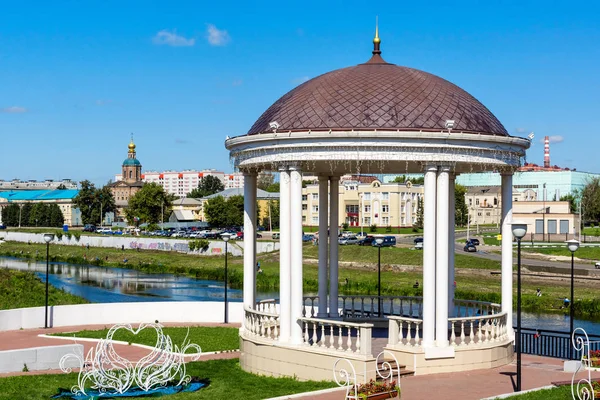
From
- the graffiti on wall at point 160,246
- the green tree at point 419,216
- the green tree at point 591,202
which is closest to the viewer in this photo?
the graffiti on wall at point 160,246

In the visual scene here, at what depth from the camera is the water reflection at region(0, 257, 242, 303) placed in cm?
6388

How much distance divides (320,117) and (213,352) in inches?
337

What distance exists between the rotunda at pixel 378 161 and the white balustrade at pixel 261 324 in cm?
3

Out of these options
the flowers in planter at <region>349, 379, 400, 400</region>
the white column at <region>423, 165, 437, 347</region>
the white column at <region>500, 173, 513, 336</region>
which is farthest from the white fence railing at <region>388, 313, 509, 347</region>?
the flowers in planter at <region>349, 379, 400, 400</region>

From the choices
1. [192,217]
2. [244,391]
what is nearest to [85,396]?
[244,391]

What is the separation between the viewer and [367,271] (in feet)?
255

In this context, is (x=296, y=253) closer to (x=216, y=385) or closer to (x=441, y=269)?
(x=441, y=269)

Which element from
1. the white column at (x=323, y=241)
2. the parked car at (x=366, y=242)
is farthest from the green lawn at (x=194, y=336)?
the parked car at (x=366, y=242)

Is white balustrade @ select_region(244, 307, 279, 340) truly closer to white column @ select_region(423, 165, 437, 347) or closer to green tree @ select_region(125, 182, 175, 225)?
white column @ select_region(423, 165, 437, 347)

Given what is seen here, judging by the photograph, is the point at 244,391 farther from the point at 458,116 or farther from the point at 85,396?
the point at 458,116

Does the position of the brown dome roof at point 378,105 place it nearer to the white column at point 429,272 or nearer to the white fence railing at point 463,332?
the white column at point 429,272

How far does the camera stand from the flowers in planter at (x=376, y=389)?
1734cm

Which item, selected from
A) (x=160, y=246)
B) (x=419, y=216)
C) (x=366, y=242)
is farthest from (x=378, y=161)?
(x=419, y=216)

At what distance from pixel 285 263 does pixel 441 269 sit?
394 cm
